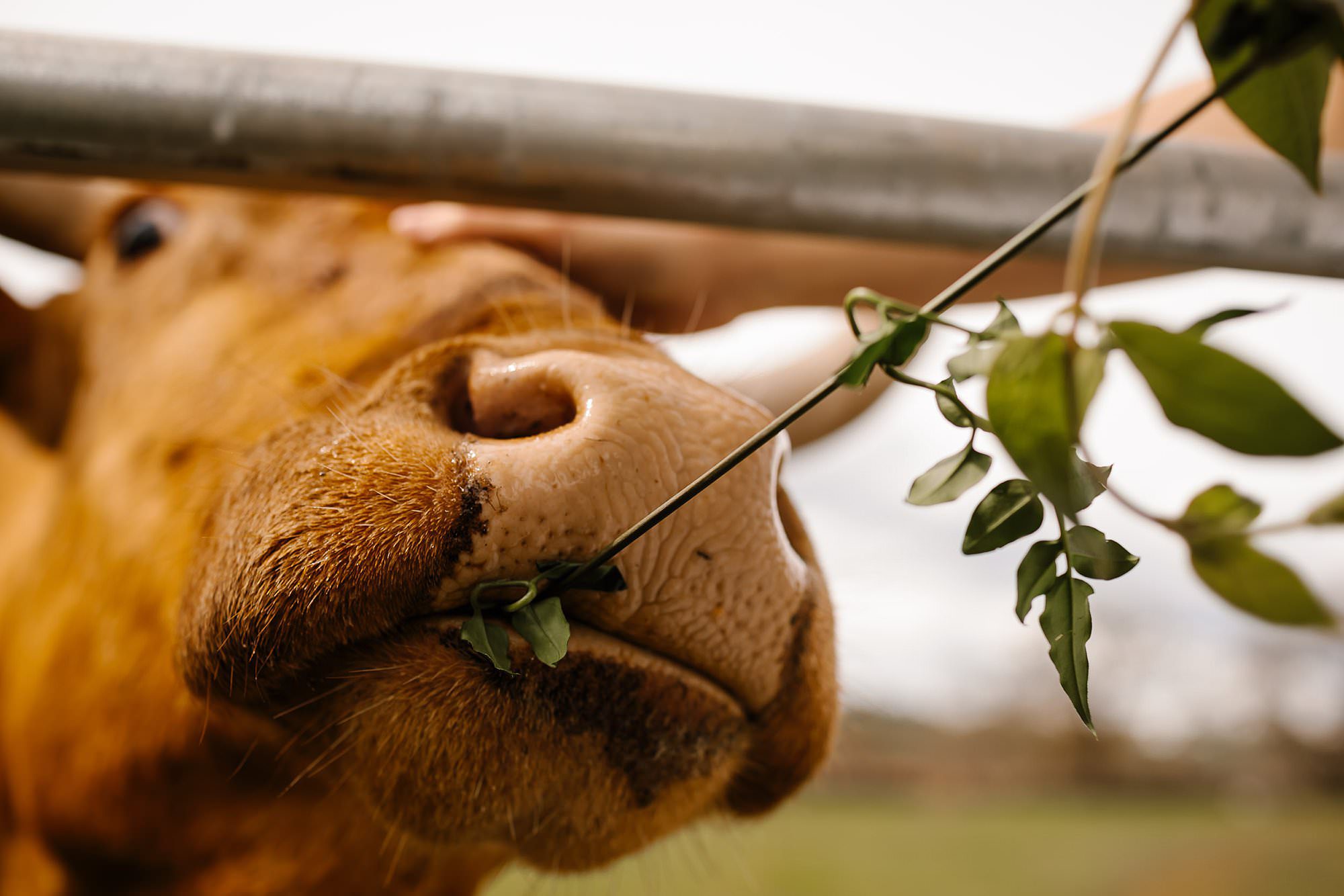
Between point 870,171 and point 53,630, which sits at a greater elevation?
point 870,171

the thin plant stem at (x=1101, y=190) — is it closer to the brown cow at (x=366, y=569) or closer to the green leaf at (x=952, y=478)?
the green leaf at (x=952, y=478)

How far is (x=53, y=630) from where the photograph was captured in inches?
52.1

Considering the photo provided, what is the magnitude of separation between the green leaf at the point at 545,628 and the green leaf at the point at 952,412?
229 millimetres

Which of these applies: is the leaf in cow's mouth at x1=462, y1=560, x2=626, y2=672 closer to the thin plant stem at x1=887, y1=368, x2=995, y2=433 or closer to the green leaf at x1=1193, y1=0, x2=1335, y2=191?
the thin plant stem at x1=887, y1=368, x2=995, y2=433

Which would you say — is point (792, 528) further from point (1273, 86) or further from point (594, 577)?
point (1273, 86)

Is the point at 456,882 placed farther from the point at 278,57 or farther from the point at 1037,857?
the point at 1037,857

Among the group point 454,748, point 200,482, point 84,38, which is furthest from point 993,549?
point 200,482

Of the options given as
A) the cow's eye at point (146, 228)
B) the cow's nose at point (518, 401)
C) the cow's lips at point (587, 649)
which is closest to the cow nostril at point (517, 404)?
the cow's nose at point (518, 401)

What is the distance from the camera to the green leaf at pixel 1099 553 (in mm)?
417

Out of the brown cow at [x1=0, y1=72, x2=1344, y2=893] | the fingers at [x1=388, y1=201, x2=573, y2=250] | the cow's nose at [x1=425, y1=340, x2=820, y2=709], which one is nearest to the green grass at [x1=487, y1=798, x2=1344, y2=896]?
the brown cow at [x1=0, y1=72, x2=1344, y2=893]

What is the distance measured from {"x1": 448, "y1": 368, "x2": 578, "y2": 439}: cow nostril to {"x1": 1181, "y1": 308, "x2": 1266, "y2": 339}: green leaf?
0.49 meters

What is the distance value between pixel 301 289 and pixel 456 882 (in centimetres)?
82

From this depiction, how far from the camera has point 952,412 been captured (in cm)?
44

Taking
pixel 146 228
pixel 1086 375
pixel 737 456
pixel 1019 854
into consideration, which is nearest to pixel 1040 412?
pixel 1086 375
